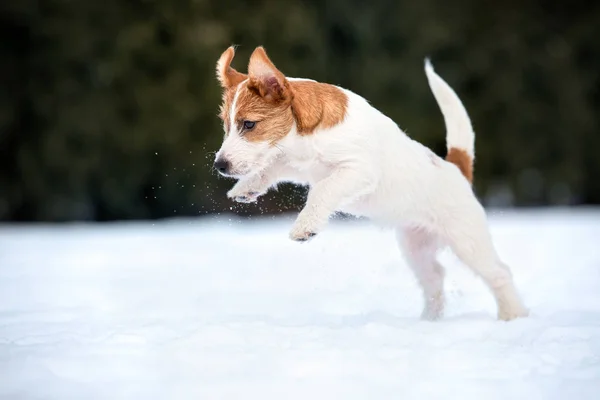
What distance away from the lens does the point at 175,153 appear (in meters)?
11.5

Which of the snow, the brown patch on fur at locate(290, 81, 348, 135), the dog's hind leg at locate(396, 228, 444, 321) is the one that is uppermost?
the brown patch on fur at locate(290, 81, 348, 135)

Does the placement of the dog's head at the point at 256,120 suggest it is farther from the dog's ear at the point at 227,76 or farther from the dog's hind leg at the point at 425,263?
the dog's hind leg at the point at 425,263

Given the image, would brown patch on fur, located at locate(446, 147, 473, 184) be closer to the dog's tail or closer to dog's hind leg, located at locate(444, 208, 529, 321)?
the dog's tail

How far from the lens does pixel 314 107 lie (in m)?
4.15

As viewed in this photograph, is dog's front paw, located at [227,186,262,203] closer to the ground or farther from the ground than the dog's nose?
closer to the ground

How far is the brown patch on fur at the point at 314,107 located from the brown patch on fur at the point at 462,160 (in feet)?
3.27

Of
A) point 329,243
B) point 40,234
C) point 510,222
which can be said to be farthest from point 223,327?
point 510,222

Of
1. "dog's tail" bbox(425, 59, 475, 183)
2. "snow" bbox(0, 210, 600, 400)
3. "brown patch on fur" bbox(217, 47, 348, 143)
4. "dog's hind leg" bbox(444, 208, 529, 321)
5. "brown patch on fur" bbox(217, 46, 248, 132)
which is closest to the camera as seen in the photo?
"snow" bbox(0, 210, 600, 400)

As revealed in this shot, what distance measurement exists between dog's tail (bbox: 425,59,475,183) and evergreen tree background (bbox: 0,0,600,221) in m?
6.11

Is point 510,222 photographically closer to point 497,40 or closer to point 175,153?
point 497,40

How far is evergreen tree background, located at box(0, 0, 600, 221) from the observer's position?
11.4 metres

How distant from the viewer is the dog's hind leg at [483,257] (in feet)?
15.1

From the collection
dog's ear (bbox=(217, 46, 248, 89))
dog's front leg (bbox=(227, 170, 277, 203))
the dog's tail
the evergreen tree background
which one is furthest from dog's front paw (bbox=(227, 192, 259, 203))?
the evergreen tree background

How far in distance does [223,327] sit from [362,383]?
44.1 inches
